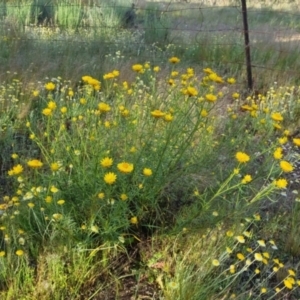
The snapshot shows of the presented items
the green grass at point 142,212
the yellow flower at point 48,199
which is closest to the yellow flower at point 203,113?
the green grass at point 142,212

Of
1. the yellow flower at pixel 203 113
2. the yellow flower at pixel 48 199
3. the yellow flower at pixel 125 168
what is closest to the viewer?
the yellow flower at pixel 125 168

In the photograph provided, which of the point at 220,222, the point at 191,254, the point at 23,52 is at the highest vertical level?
the point at 23,52

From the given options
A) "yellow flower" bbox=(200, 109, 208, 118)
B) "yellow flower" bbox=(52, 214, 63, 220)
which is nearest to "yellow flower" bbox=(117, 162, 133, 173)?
"yellow flower" bbox=(52, 214, 63, 220)

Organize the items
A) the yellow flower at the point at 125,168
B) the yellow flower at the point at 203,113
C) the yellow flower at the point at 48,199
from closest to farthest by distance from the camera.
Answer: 1. the yellow flower at the point at 125,168
2. the yellow flower at the point at 48,199
3. the yellow flower at the point at 203,113

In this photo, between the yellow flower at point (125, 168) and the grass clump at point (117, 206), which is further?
the grass clump at point (117, 206)

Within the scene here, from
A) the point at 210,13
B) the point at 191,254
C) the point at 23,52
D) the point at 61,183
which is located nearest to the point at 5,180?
the point at 61,183

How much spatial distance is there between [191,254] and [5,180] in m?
1.32

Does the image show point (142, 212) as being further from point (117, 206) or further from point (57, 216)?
point (57, 216)

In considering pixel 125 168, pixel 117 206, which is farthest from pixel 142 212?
pixel 125 168

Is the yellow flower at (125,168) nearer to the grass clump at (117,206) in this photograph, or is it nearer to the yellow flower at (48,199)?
the grass clump at (117,206)

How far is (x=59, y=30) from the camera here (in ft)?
21.7

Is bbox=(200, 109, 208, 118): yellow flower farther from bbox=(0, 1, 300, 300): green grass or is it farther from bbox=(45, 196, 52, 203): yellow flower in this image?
bbox=(45, 196, 52, 203): yellow flower

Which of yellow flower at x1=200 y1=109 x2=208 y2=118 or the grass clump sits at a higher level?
yellow flower at x1=200 y1=109 x2=208 y2=118

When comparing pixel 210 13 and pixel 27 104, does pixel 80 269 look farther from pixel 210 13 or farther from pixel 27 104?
pixel 210 13
